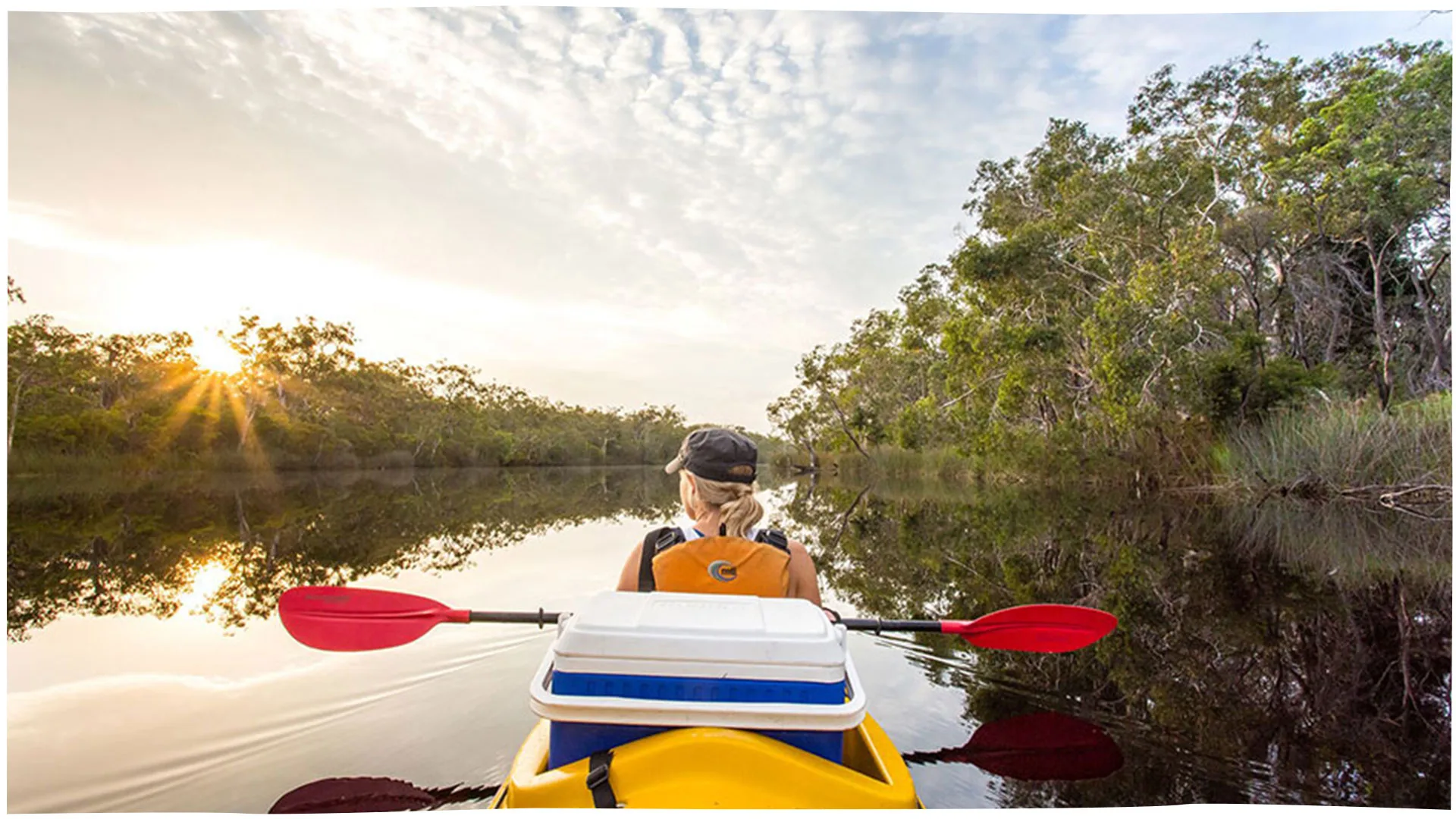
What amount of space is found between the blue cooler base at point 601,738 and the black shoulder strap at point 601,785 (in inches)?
2.0

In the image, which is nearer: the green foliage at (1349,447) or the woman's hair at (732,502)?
the woman's hair at (732,502)

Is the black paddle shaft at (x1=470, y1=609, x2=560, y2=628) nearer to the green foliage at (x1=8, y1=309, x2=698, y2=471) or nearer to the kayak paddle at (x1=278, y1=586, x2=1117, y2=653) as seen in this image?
the kayak paddle at (x1=278, y1=586, x2=1117, y2=653)

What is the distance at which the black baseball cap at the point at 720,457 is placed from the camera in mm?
1990

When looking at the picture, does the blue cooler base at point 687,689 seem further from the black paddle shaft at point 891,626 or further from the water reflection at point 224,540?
the water reflection at point 224,540

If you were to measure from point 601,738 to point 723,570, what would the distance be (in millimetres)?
515

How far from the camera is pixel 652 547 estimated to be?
190 cm

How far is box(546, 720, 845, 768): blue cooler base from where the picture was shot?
1.36 meters

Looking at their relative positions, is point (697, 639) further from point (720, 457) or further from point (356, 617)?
point (356, 617)

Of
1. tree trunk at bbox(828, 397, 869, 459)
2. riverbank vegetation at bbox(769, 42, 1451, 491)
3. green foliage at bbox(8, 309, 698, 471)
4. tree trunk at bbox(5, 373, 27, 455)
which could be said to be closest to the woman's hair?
riverbank vegetation at bbox(769, 42, 1451, 491)

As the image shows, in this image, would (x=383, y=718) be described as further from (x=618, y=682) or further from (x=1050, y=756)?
(x=1050, y=756)

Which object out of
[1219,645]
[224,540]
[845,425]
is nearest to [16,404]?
[224,540]

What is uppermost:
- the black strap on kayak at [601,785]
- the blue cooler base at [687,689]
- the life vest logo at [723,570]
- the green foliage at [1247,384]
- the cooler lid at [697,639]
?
the green foliage at [1247,384]

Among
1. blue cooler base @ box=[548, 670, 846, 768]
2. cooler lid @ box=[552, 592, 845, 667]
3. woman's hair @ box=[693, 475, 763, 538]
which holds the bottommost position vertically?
blue cooler base @ box=[548, 670, 846, 768]

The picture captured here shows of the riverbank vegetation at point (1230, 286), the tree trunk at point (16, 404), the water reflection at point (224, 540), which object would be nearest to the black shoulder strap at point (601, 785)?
the water reflection at point (224, 540)
